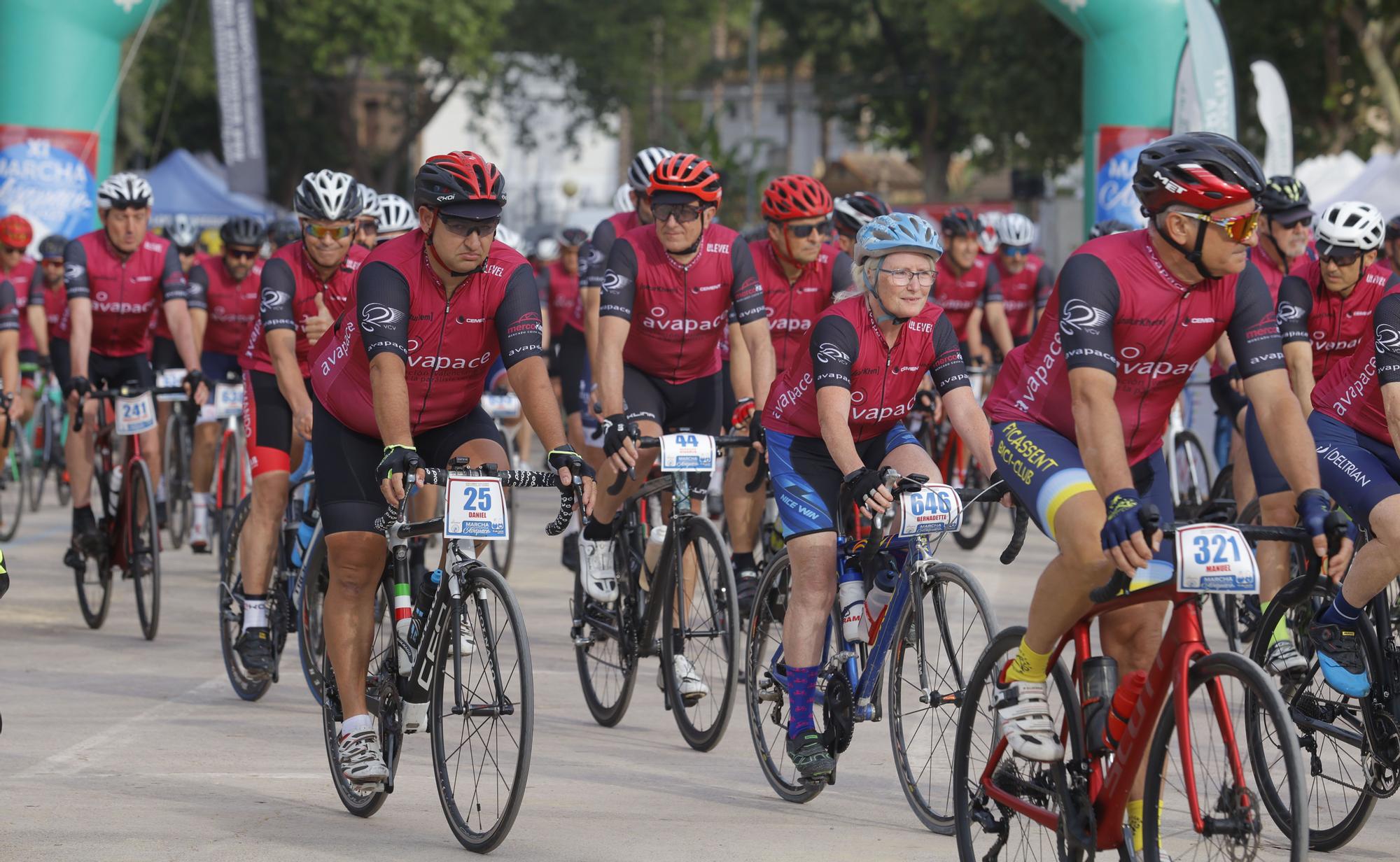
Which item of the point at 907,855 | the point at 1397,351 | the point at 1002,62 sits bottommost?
the point at 907,855

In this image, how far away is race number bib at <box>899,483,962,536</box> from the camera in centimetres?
592

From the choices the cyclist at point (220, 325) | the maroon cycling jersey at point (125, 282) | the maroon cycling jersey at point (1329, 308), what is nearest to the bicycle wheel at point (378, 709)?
the maroon cycling jersey at point (1329, 308)

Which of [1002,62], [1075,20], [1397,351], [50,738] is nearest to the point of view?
[1397,351]

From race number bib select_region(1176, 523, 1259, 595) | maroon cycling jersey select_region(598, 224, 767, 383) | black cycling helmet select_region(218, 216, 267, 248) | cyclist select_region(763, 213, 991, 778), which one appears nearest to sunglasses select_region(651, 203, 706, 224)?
maroon cycling jersey select_region(598, 224, 767, 383)

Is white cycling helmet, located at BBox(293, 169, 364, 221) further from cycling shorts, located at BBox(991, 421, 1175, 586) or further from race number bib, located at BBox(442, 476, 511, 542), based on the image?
cycling shorts, located at BBox(991, 421, 1175, 586)

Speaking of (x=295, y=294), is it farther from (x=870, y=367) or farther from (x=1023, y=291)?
→ (x=1023, y=291)

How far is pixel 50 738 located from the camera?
741 centimetres

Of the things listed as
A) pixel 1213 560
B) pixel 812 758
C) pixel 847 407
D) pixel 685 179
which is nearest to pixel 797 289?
pixel 685 179

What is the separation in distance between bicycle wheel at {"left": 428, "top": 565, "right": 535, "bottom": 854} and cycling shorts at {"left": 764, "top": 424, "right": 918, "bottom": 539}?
1.21 m

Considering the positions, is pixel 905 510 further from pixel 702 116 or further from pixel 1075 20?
pixel 702 116

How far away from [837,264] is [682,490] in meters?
2.37

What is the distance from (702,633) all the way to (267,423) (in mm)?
2477

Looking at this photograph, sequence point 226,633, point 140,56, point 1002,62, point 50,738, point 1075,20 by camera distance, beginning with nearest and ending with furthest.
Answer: point 50,738
point 226,633
point 1075,20
point 1002,62
point 140,56

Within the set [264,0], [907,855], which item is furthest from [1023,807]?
[264,0]
